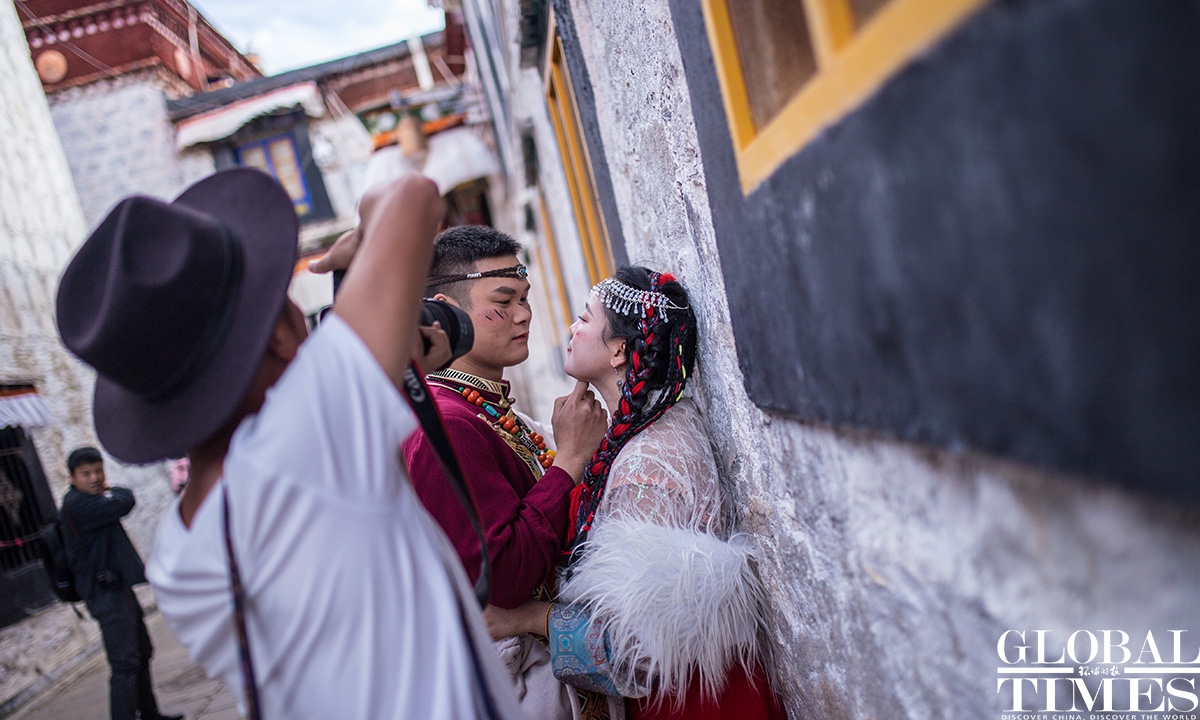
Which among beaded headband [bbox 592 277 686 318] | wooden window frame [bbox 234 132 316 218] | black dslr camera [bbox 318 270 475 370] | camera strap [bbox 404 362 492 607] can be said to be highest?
wooden window frame [bbox 234 132 316 218]

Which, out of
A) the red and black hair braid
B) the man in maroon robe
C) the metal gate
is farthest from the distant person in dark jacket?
the red and black hair braid

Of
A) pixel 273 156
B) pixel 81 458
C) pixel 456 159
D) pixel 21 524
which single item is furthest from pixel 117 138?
pixel 81 458

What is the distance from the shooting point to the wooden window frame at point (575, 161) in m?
3.58

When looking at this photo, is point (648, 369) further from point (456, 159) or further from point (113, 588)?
point (456, 159)

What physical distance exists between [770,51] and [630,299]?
97cm

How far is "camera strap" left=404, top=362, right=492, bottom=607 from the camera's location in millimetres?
1293

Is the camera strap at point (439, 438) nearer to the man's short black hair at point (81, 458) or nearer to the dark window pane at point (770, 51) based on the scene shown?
the dark window pane at point (770, 51)

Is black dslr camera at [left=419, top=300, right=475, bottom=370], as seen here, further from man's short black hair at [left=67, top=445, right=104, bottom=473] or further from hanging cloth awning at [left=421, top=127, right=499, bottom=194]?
hanging cloth awning at [left=421, top=127, right=499, bottom=194]

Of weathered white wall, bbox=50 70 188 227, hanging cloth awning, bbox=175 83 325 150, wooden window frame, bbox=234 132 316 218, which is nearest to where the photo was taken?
weathered white wall, bbox=50 70 188 227

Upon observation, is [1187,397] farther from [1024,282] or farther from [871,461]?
[871,461]

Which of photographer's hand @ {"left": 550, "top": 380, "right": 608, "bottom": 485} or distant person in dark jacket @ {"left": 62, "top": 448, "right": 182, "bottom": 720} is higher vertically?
photographer's hand @ {"left": 550, "top": 380, "right": 608, "bottom": 485}

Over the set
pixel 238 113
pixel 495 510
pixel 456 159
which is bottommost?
pixel 495 510

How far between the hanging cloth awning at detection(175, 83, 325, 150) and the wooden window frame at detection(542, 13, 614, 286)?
39.3 feet

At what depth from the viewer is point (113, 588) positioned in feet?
14.8
